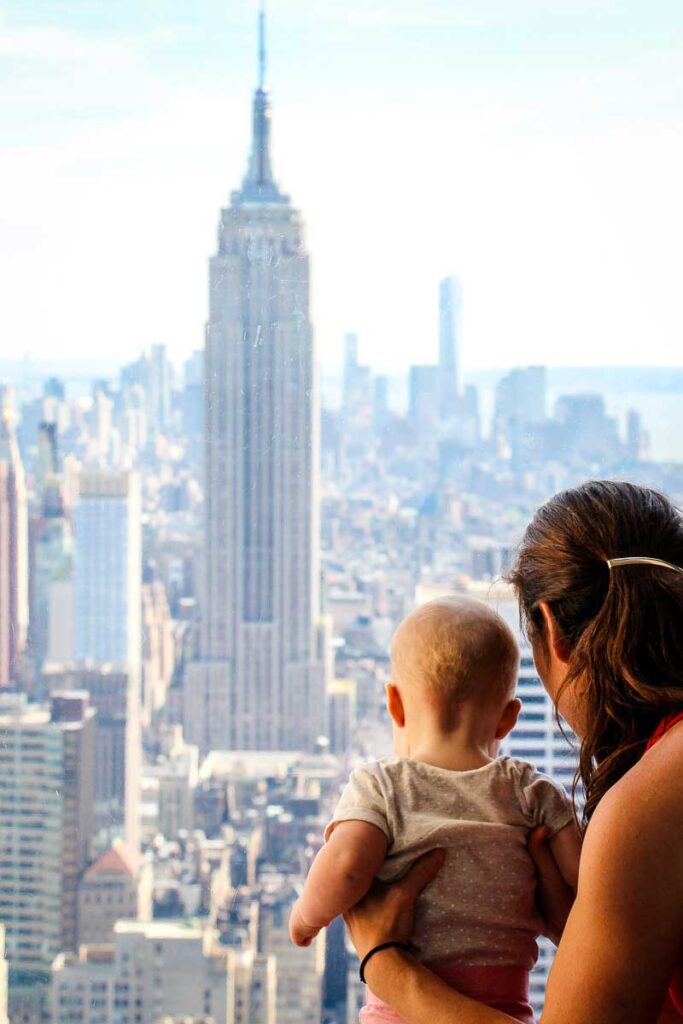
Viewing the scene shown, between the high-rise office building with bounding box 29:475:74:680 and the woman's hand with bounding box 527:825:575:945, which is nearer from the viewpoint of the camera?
the woman's hand with bounding box 527:825:575:945

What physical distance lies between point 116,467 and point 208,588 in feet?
2.90

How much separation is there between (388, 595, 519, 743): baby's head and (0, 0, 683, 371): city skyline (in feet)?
5.37

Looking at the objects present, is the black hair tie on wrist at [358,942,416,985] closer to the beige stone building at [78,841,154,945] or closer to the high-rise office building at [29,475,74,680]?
the beige stone building at [78,841,154,945]

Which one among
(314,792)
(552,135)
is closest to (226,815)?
(314,792)

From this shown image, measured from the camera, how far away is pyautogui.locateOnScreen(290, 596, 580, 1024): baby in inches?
34.4

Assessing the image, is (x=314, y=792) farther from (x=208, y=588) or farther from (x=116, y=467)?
(x=208, y=588)

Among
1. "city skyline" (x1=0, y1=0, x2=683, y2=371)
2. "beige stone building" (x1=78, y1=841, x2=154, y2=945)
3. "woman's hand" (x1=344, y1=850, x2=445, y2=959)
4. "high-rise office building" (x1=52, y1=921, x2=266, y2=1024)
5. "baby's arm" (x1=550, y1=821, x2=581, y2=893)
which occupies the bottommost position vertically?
"high-rise office building" (x1=52, y1=921, x2=266, y2=1024)

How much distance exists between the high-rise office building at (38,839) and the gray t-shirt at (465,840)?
1.08 metres

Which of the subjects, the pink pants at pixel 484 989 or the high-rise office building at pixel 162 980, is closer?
the pink pants at pixel 484 989

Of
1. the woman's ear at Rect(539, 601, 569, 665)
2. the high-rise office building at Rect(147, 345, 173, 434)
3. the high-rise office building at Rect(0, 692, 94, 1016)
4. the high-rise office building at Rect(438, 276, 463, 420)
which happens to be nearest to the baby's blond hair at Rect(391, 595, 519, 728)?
the woman's ear at Rect(539, 601, 569, 665)

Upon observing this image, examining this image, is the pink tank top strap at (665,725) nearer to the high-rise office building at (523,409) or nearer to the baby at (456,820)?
the baby at (456,820)

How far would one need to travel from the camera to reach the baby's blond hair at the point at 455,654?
2.96 ft

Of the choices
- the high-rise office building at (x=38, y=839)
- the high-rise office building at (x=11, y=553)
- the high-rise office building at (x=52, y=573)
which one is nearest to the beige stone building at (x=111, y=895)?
the high-rise office building at (x=38, y=839)

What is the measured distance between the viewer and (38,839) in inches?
75.1
